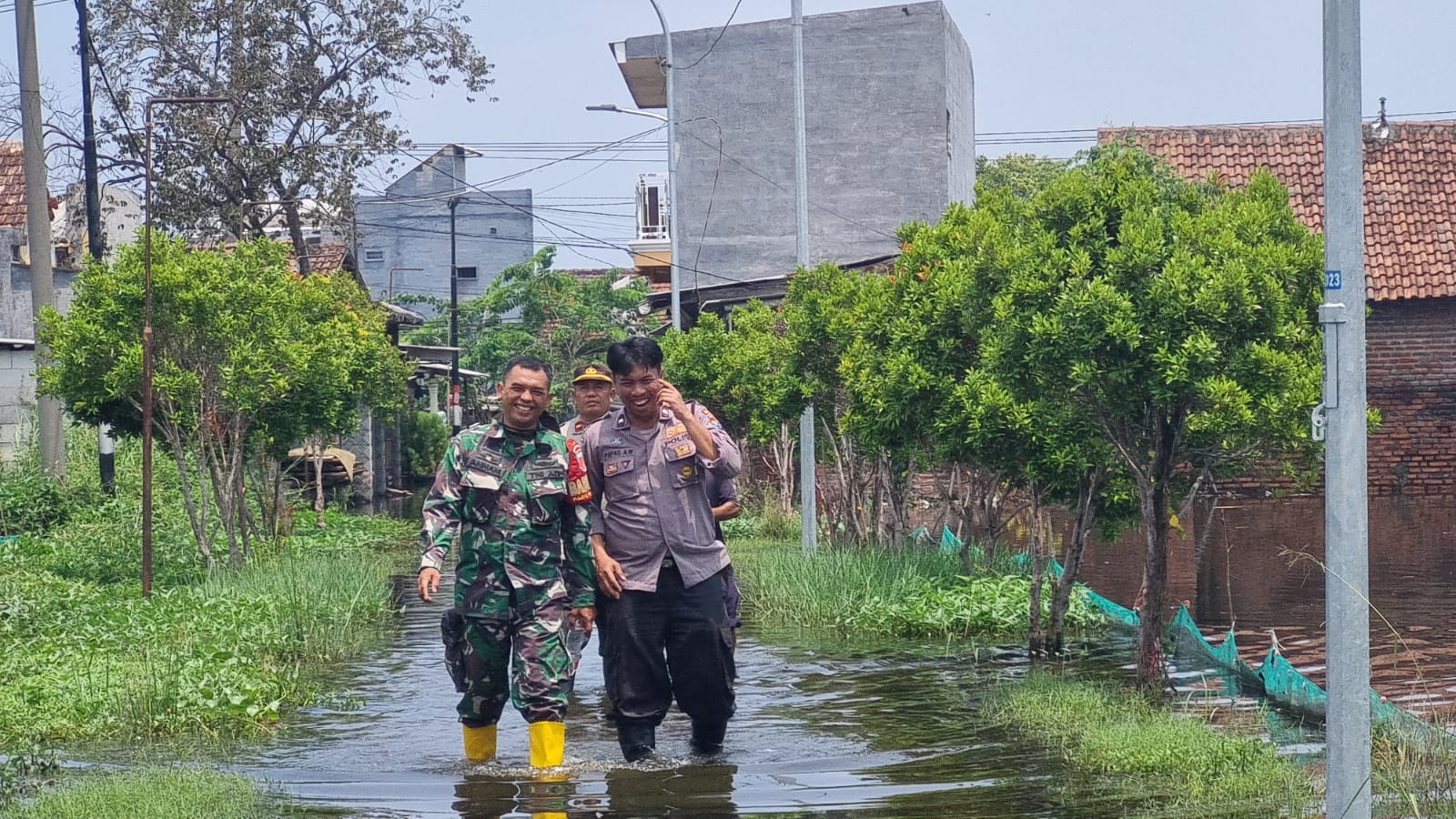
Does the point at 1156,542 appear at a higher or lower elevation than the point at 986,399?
lower

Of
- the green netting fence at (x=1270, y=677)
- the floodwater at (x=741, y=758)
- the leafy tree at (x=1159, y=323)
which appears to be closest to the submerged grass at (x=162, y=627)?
the floodwater at (x=741, y=758)

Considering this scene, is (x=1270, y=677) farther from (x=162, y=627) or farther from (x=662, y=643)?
(x=162, y=627)

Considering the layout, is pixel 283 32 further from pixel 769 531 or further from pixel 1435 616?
pixel 1435 616

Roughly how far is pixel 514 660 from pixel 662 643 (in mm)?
714

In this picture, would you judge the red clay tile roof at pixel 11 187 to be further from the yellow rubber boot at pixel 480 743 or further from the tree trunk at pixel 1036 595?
the yellow rubber boot at pixel 480 743

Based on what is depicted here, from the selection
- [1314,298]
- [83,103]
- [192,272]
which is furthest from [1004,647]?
[83,103]

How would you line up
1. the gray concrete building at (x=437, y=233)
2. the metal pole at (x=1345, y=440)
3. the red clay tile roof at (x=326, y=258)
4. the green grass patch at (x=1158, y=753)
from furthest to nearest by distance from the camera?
the gray concrete building at (x=437, y=233), the red clay tile roof at (x=326, y=258), the green grass patch at (x=1158, y=753), the metal pole at (x=1345, y=440)

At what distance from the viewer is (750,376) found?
19750mm

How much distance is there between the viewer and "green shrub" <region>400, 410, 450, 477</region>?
42375 mm

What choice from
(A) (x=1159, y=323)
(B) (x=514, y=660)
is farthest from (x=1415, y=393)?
(B) (x=514, y=660)

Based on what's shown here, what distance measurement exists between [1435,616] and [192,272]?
10.4 meters

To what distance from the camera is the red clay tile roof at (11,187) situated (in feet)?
98.2

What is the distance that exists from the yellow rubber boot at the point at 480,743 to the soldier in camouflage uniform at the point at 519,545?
14.9 inches

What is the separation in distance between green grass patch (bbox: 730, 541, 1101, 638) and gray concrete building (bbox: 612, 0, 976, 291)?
19.7 metres
